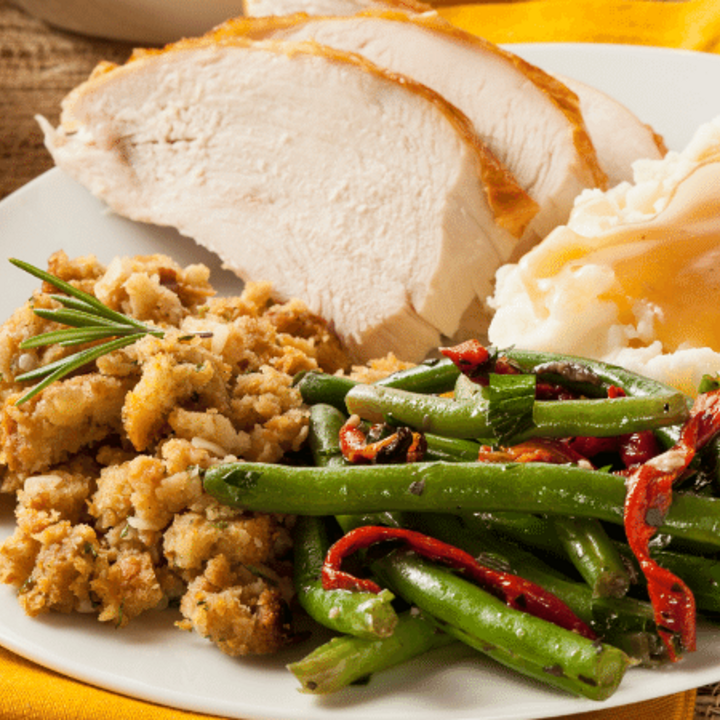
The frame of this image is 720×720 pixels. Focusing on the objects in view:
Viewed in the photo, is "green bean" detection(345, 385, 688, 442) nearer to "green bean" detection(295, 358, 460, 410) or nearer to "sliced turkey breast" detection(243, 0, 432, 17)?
"green bean" detection(295, 358, 460, 410)

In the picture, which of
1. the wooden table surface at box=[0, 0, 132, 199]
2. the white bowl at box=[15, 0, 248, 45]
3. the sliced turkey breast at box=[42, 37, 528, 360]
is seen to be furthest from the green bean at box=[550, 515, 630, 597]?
the white bowl at box=[15, 0, 248, 45]

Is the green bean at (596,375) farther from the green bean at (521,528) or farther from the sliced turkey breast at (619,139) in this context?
the sliced turkey breast at (619,139)

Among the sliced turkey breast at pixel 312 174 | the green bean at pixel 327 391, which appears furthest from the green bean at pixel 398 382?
the sliced turkey breast at pixel 312 174

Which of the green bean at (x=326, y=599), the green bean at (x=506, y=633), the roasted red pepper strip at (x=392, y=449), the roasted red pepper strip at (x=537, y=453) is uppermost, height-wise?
the roasted red pepper strip at (x=537, y=453)

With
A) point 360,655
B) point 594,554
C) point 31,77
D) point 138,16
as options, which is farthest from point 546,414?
point 31,77

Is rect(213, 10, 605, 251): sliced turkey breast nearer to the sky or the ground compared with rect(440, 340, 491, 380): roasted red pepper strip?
nearer to the sky
